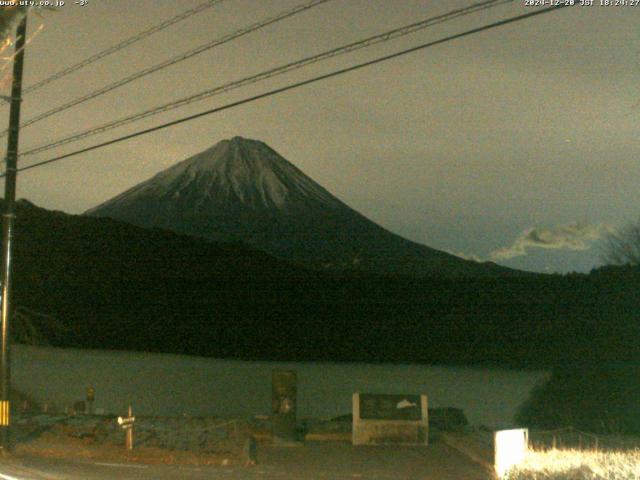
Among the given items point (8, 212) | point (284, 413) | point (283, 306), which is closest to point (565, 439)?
point (284, 413)

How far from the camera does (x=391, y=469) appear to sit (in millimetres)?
15633

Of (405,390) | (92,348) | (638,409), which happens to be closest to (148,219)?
(92,348)

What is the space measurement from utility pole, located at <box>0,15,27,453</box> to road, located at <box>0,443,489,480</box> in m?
1.10

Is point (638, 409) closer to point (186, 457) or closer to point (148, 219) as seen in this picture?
point (186, 457)

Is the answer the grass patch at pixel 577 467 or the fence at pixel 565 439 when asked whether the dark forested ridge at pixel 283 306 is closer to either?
the fence at pixel 565 439

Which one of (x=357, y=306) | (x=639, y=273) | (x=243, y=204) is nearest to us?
(x=639, y=273)

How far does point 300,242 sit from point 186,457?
3618 inches

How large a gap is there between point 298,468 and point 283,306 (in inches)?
1252

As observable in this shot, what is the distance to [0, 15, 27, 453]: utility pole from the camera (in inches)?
687

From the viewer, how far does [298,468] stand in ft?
51.5

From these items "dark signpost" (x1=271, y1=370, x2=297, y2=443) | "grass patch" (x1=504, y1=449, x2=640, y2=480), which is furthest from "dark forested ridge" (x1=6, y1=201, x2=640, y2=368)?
"grass patch" (x1=504, y1=449, x2=640, y2=480)

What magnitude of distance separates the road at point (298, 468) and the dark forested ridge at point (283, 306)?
13.8 m

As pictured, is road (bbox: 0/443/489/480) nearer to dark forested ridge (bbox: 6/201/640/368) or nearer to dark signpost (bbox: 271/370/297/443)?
dark signpost (bbox: 271/370/297/443)

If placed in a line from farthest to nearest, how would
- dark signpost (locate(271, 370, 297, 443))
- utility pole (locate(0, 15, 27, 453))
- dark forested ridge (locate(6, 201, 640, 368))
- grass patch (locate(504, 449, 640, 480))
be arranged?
dark forested ridge (locate(6, 201, 640, 368))
dark signpost (locate(271, 370, 297, 443))
utility pole (locate(0, 15, 27, 453))
grass patch (locate(504, 449, 640, 480))
